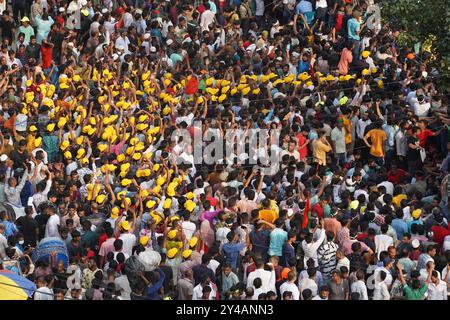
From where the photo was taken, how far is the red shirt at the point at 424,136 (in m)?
27.5

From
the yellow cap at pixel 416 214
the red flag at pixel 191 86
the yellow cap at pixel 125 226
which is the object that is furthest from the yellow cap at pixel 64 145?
the yellow cap at pixel 416 214

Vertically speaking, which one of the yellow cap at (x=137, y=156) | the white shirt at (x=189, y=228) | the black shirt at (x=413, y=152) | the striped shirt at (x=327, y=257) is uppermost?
the black shirt at (x=413, y=152)

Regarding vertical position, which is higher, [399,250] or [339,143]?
[339,143]

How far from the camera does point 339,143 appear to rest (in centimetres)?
2766

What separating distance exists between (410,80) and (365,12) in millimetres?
3415

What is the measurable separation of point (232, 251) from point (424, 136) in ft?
Result: 18.6

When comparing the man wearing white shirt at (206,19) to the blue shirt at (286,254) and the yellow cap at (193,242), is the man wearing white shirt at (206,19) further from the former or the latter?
the blue shirt at (286,254)

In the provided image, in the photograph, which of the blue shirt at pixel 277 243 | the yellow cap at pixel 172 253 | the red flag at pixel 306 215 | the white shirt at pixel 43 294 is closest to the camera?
the white shirt at pixel 43 294

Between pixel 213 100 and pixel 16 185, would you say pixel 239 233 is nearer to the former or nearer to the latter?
pixel 16 185

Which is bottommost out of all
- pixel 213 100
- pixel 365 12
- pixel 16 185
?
pixel 16 185

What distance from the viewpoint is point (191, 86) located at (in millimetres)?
29672

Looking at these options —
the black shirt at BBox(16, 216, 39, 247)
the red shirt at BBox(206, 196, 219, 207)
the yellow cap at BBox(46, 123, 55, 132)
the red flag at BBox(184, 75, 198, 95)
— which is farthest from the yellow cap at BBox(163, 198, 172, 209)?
the red flag at BBox(184, 75, 198, 95)

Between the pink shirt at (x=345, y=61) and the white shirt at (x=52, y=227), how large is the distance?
763cm
